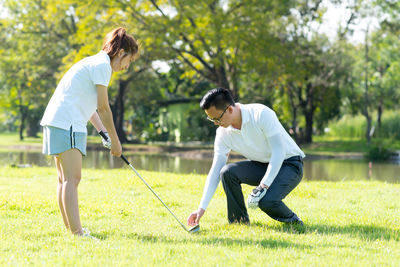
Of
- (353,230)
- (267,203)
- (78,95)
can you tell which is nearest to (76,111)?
(78,95)

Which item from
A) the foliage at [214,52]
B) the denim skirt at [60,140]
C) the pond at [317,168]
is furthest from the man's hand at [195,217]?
the foliage at [214,52]

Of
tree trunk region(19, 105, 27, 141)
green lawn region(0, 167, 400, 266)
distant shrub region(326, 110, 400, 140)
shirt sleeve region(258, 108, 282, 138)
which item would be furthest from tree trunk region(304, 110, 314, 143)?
shirt sleeve region(258, 108, 282, 138)

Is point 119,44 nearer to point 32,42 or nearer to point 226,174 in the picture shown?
point 226,174

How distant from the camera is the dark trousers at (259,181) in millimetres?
4516

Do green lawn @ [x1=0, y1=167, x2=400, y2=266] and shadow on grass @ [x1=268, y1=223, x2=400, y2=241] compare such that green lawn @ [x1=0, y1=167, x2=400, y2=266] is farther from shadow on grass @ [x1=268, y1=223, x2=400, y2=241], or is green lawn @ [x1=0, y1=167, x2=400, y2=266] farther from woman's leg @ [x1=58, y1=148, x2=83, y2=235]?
woman's leg @ [x1=58, y1=148, x2=83, y2=235]

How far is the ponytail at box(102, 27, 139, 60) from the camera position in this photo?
13.7 feet

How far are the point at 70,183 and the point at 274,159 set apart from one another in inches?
73.2

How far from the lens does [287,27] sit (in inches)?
1078

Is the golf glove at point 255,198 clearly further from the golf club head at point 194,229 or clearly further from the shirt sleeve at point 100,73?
the shirt sleeve at point 100,73

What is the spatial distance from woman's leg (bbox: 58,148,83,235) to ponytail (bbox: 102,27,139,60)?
0.94 m

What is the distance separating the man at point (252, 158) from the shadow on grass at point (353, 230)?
0.13 meters

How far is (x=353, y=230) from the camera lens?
15.3ft

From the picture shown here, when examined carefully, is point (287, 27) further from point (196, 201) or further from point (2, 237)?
point (2, 237)

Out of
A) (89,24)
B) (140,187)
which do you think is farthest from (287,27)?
(140,187)
